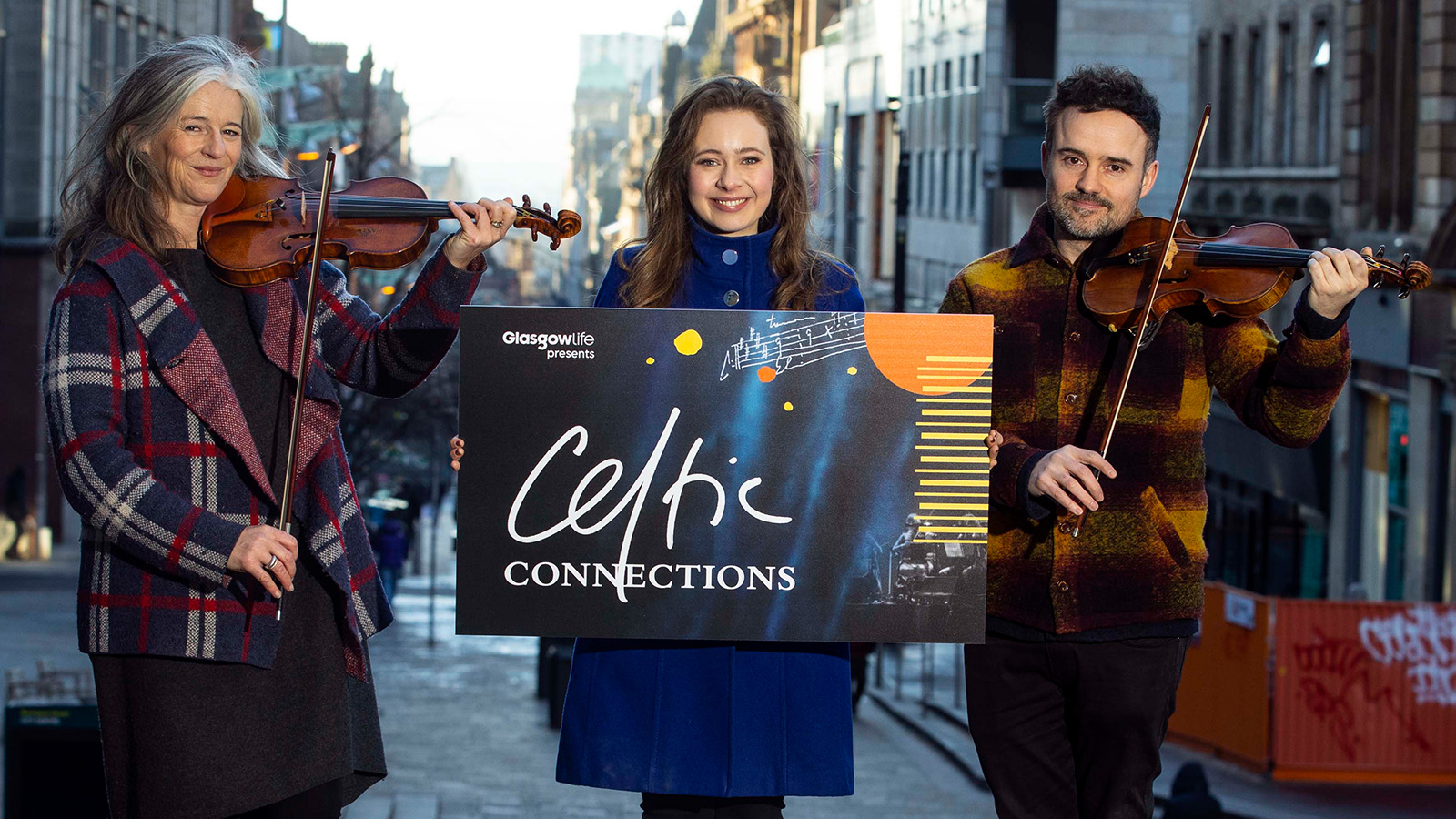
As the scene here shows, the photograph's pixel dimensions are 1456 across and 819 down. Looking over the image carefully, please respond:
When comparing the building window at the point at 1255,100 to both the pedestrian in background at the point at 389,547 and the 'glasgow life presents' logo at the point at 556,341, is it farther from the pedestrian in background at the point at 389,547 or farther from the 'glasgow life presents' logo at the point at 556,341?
the 'glasgow life presents' logo at the point at 556,341

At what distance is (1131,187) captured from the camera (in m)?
4.42

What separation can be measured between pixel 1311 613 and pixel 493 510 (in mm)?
13713

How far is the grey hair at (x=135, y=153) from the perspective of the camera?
13.3 ft

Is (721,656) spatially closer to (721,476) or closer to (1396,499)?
(721,476)

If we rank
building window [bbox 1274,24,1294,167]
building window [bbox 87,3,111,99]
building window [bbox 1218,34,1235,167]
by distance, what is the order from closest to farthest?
building window [bbox 1274,24,1294,167], building window [bbox 1218,34,1235,167], building window [bbox 87,3,111,99]

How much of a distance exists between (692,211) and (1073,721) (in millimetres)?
1543

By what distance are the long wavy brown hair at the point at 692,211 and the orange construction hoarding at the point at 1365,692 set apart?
1308 centimetres

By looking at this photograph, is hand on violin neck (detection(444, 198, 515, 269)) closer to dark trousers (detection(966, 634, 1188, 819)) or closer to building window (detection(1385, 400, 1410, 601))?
dark trousers (detection(966, 634, 1188, 819))

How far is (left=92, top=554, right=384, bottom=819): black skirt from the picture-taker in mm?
3943

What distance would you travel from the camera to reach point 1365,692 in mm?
16297

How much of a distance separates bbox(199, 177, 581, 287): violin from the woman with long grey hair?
0.05 metres

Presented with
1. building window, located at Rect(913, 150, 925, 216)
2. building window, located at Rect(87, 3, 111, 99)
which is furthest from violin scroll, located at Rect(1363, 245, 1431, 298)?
building window, located at Rect(913, 150, 925, 216)

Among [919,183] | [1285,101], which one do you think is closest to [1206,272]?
[1285,101]

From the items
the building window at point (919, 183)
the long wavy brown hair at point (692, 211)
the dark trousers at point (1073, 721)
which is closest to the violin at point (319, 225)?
the long wavy brown hair at point (692, 211)
